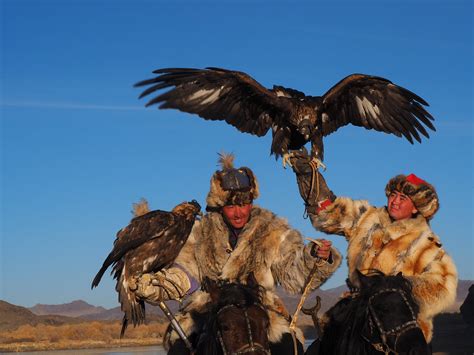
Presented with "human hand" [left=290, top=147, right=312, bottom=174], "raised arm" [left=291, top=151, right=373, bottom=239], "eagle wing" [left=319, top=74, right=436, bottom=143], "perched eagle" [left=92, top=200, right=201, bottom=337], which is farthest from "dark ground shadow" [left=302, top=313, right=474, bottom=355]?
"perched eagle" [left=92, top=200, right=201, bottom=337]

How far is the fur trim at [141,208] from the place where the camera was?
8414 mm

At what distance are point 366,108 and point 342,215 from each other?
1.90 m

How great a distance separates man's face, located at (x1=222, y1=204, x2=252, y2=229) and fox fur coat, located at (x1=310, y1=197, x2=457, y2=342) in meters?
0.65

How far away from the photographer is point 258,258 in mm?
7703

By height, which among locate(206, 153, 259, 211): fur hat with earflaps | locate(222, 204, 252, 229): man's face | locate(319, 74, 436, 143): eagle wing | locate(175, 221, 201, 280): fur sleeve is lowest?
locate(175, 221, 201, 280): fur sleeve

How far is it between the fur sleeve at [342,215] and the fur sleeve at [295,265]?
12.2 inches

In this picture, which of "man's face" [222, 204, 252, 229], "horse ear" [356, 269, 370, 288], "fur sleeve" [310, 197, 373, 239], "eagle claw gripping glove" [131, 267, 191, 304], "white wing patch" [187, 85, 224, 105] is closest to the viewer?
"horse ear" [356, 269, 370, 288]

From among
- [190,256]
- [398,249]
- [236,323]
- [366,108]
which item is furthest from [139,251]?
[366,108]

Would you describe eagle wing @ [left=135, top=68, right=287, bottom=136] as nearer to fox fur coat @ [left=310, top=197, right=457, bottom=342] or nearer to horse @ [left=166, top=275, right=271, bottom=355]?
fox fur coat @ [left=310, top=197, right=457, bottom=342]

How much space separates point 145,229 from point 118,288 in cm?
66

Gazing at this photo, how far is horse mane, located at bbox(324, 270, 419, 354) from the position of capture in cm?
605

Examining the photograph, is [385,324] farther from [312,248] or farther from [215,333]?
[312,248]

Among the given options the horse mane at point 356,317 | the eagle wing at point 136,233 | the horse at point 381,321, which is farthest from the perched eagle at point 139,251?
the horse at point 381,321

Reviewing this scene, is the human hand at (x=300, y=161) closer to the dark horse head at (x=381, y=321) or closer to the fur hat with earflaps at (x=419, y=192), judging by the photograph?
the fur hat with earflaps at (x=419, y=192)
